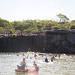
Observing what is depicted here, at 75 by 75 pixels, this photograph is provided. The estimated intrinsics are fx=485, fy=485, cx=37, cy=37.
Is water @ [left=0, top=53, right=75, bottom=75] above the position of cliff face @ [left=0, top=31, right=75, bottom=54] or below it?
below

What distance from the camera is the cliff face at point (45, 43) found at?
137 m

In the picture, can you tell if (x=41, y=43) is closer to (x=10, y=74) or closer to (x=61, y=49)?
(x=61, y=49)

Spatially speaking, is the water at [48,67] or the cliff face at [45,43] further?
the cliff face at [45,43]

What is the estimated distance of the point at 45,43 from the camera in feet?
459

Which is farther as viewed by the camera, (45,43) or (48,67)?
(45,43)

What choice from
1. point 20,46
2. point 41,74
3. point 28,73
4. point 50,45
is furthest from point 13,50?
point 28,73

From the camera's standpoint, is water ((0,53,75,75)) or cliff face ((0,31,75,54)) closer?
water ((0,53,75,75))

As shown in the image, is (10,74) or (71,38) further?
(71,38)

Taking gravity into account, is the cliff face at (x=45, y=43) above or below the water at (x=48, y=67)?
above

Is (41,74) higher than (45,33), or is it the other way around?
(45,33)

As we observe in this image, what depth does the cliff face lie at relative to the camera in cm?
13675

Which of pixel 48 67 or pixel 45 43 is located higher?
pixel 45 43

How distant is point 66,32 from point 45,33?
6591 millimetres

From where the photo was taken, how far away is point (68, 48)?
135 metres
